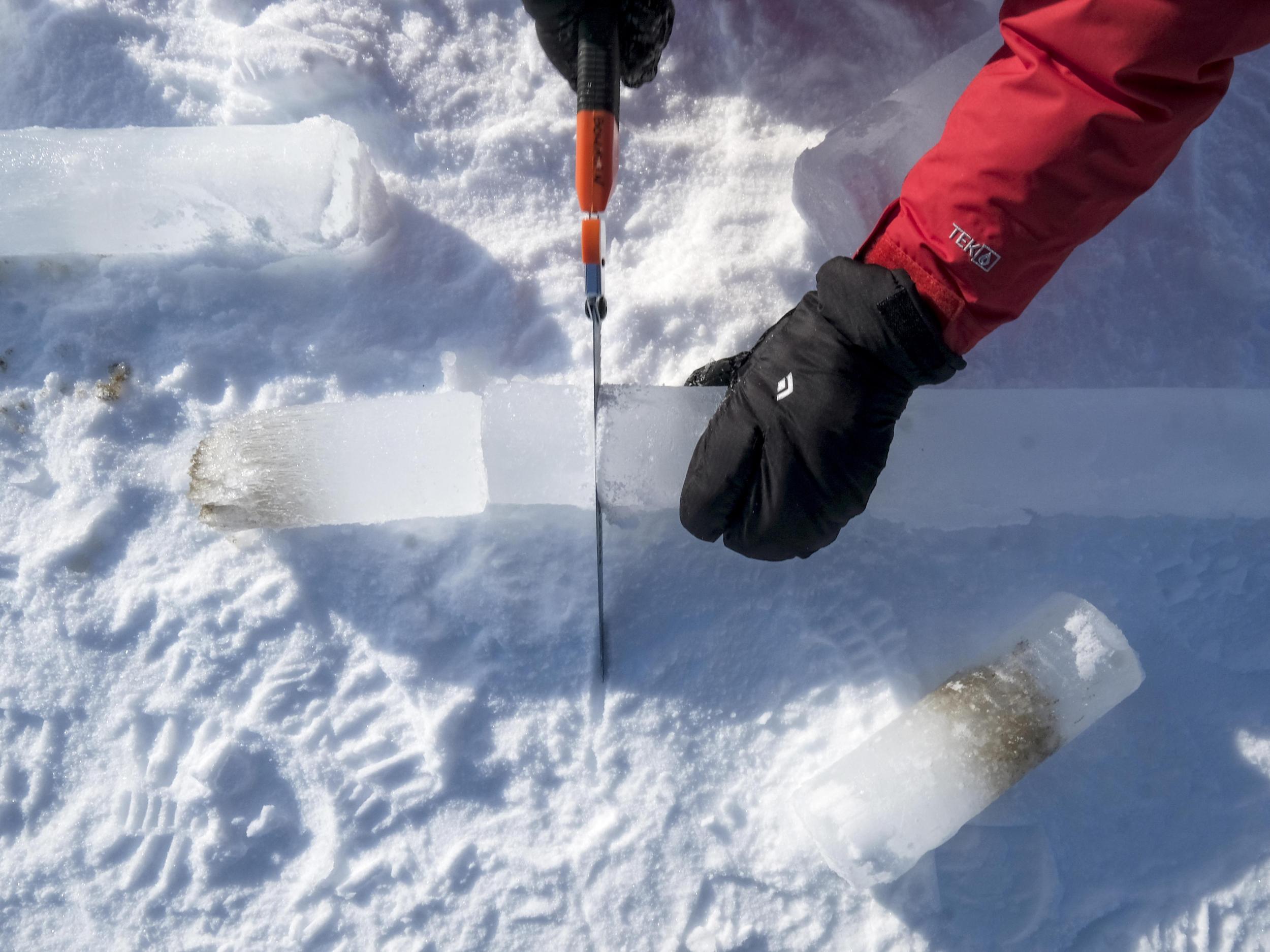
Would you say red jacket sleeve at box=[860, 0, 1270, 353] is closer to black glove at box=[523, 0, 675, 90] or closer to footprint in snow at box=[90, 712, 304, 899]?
black glove at box=[523, 0, 675, 90]

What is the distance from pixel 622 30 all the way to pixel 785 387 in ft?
2.10

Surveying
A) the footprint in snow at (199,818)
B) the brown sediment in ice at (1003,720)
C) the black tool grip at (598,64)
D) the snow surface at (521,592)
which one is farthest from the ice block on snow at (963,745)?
the black tool grip at (598,64)

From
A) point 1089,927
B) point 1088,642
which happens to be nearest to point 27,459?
point 1088,642

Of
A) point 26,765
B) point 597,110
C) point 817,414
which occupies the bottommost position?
point 26,765

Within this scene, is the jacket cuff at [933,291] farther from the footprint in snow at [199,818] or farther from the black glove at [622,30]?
the footprint in snow at [199,818]

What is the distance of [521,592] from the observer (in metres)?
1.51

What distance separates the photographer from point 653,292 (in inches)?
63.3

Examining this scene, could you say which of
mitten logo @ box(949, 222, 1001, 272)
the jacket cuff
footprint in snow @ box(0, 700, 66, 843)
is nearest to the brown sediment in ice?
the jacket cuff

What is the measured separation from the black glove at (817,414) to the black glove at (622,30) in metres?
0.49

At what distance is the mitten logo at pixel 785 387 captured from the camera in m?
1.32

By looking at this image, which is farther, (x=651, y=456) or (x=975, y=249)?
(x=651, y=456)

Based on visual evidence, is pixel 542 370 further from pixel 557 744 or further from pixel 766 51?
pixel 766 51

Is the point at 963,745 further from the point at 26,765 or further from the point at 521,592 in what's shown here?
the point at 26,765

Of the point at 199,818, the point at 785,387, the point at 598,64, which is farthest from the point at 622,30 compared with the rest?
the point at 199,818
